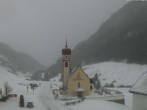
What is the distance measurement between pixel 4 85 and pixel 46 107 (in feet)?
81.1

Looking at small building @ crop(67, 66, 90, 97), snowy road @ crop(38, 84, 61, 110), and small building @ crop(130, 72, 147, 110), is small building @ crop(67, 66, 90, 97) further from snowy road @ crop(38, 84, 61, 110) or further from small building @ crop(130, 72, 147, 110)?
small building @ crop(130, 72, 147, 110)

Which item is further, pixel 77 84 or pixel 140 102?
pixel 77 84

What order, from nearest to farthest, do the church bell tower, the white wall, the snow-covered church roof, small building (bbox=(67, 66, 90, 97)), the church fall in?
the white wall
the snow-covered church roof
the church
small building (bbox=(67, 66, 90, 97))
the church bell tower

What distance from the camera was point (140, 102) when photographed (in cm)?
2858

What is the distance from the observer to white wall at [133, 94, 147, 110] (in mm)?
28150

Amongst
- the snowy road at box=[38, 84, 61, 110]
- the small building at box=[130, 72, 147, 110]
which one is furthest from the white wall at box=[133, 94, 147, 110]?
the snowy road at box=[38, 84, 61, 110]

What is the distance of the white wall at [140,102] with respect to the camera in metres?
28.1

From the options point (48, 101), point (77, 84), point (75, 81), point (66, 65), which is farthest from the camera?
point (66, 65)

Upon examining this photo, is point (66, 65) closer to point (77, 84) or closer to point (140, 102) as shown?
point (77, 84)

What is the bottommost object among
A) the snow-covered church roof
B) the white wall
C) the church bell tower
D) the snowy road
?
the snowy road

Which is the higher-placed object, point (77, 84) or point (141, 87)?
point (77, 84)

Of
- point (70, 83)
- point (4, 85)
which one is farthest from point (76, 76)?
point (4, 85)

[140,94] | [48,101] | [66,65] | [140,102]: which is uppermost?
[66,65]

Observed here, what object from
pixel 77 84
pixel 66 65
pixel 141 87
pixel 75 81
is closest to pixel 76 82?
pixel 75 81
